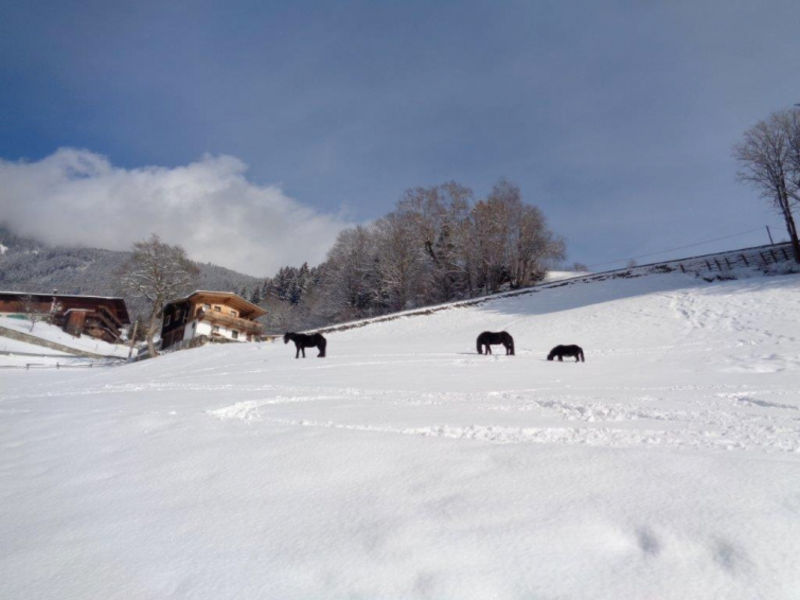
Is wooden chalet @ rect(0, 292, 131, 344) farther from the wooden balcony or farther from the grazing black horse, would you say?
the grazing black horse

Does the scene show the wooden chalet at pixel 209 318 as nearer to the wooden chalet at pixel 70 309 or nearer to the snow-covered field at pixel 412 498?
the wooden chalet at pixel 70 309

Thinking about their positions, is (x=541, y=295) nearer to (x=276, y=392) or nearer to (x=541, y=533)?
(x=276, y=392)

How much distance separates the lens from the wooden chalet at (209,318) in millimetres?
45594

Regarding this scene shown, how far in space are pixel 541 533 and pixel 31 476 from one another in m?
4.45

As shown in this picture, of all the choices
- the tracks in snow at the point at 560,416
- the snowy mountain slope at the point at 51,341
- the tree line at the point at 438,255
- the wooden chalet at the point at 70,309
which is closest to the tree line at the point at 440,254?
the tree line at the point at 438,255

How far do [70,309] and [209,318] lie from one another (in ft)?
96.0

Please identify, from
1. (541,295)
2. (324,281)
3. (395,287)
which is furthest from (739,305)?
(324,281)

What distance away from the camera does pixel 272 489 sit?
3141 mm

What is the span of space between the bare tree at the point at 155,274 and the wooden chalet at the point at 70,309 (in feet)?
92.5

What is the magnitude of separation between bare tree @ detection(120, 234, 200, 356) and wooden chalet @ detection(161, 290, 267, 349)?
216 inches

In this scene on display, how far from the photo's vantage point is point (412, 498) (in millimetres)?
2824

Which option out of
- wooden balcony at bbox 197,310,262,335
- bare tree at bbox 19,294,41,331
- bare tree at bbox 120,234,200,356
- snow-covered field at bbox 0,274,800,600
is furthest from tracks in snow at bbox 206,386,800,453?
bare tree at bbox 19,294,41,331

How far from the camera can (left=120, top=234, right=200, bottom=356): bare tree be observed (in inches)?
1469

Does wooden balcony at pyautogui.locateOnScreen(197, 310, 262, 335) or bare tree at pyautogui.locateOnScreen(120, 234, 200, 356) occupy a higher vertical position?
bare tree at pyautogui.locateOnScreen(120, 234, 200, 356)
